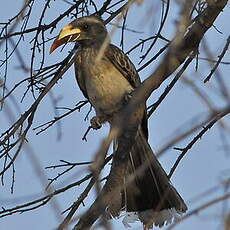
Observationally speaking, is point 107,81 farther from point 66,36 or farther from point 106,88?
point 66,36

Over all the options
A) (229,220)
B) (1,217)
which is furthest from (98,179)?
(1,217)

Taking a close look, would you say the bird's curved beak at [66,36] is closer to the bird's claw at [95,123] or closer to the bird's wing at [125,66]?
the bird's wing at [125,66]

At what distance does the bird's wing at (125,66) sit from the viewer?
16.1 feet

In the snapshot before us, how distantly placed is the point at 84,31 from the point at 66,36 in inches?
12.7

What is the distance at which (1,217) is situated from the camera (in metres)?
3.71

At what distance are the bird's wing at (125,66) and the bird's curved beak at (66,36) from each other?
0.87ft

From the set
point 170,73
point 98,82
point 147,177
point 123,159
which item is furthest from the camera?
point 98,82

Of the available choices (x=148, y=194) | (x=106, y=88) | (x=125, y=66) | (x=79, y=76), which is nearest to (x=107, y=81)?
(x=106, y=88)

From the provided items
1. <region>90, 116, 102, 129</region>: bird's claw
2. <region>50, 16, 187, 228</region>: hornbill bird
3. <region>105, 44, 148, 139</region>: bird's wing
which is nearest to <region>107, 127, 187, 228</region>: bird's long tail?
<region>50, 16, 187, 228</region>: hornbill bird

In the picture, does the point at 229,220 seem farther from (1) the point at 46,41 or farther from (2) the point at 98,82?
(2) the point at 98,82

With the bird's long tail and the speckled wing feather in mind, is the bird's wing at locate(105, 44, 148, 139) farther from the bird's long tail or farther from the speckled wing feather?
Result: the bird's long tail

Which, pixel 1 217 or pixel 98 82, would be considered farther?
pixel 98 82

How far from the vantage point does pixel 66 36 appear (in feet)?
15.3

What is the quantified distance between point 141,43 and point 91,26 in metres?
0.61
